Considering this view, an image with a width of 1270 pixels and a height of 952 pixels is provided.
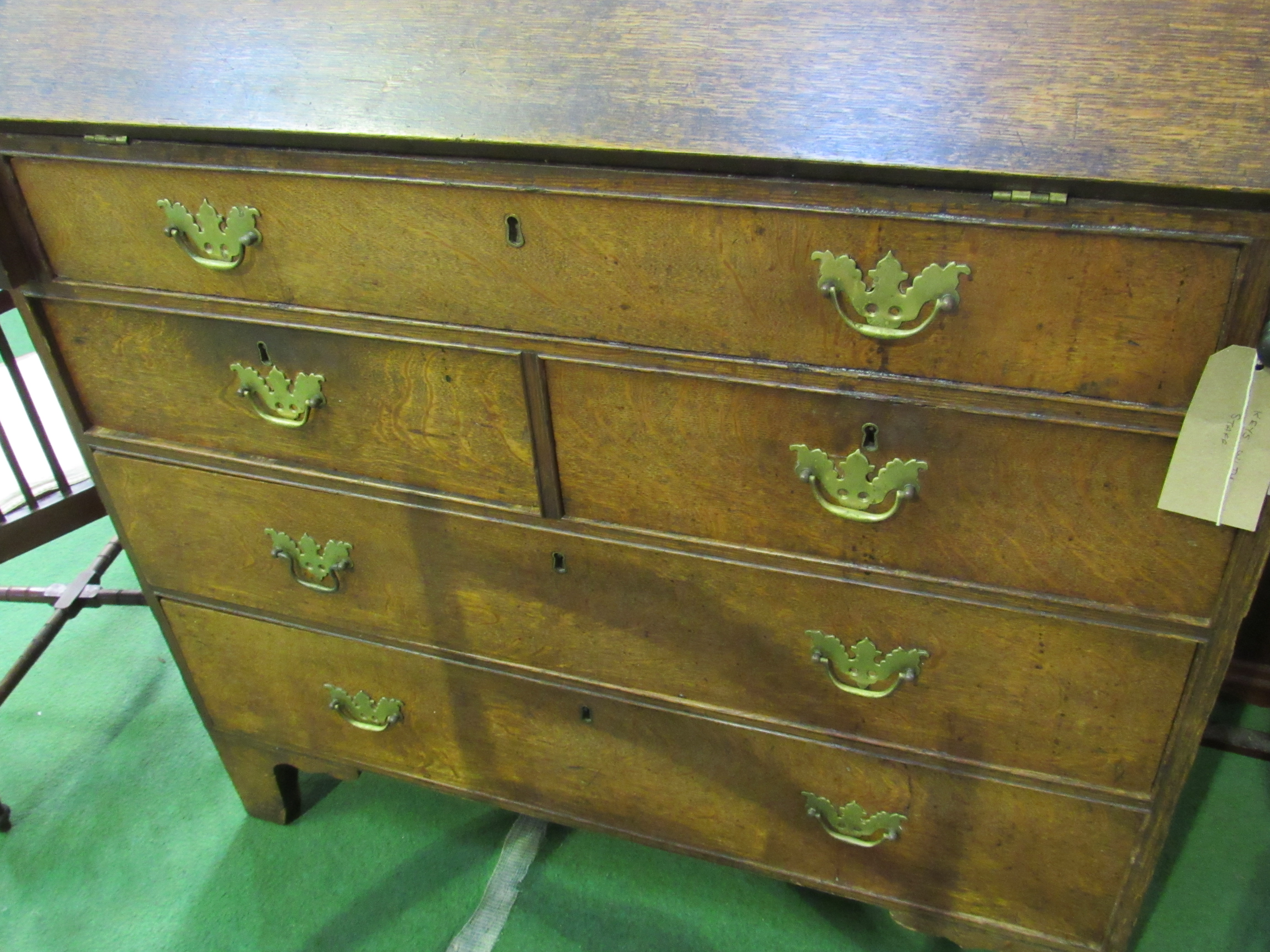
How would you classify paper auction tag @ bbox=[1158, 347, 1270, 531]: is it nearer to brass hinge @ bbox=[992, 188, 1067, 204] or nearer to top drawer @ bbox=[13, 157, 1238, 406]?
top drawer @ bbox=[13, 157, 1238, 406]

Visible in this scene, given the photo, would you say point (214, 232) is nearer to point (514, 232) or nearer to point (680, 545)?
point (514, 232)

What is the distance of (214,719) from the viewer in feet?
5.28

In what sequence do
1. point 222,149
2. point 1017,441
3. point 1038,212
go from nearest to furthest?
point 1038,212, point 1017,441, point 222,149

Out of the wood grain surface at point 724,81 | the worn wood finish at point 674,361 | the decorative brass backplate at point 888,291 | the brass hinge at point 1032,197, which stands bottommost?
the worn wood finish at point 674,361

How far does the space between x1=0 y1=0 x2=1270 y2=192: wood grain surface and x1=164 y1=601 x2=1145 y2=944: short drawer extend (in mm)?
728

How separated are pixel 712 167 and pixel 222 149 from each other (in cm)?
54

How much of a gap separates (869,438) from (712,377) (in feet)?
0.56

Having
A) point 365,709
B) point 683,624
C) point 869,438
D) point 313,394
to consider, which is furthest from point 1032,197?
point 365,709

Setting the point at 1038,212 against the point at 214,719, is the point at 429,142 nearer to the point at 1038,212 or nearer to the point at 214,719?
the point at 1038,212

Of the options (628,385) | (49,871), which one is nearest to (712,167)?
(628,385)

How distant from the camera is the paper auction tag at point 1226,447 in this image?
81 cm

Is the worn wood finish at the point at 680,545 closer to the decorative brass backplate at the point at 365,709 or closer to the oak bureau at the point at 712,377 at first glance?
the oak bureau at the point at 712,377

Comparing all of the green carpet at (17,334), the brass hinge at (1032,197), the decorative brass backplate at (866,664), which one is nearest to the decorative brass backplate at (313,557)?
the decorative brass backplate at (866,664)

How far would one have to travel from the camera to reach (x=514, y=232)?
0.97 m
